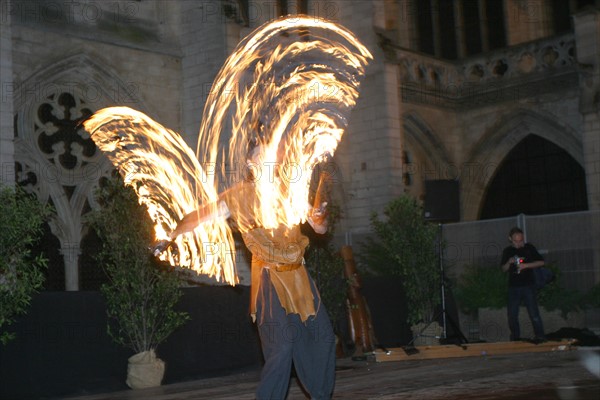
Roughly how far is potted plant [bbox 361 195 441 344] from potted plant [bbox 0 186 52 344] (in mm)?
6432

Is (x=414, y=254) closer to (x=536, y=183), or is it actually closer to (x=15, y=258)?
(x=15, y=258)

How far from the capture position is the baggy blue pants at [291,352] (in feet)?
20.7

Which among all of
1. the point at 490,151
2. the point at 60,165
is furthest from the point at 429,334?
the point at 490,151

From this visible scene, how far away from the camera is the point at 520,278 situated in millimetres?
12938

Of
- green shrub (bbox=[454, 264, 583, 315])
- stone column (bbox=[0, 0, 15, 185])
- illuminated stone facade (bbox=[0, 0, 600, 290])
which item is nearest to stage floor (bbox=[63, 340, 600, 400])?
green shrub (bbox=[454, 264, 583, 315])

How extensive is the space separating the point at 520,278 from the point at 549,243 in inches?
99.7

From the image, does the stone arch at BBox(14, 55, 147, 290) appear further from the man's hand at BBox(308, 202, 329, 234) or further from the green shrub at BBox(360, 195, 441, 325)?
the man's hand at BBox(308, 202, 329, 234)

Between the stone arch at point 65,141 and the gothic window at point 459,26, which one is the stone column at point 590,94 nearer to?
the gothic window at point 459,26

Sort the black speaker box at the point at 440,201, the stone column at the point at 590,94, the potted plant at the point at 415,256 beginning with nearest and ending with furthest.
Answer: the black speaker box at the point at 440,201
the potted plant at the point at 415,256
the stone column at the point at 590,94

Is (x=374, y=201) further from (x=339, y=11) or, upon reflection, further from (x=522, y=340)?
(x=522, y=340)

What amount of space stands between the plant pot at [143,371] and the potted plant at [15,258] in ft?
4.96

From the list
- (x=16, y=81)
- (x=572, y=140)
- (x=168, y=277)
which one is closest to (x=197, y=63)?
(x=16, y=81)

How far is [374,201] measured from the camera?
760 inches

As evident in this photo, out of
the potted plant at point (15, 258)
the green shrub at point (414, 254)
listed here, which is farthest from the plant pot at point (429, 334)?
the potted plant at point (15, 258)
